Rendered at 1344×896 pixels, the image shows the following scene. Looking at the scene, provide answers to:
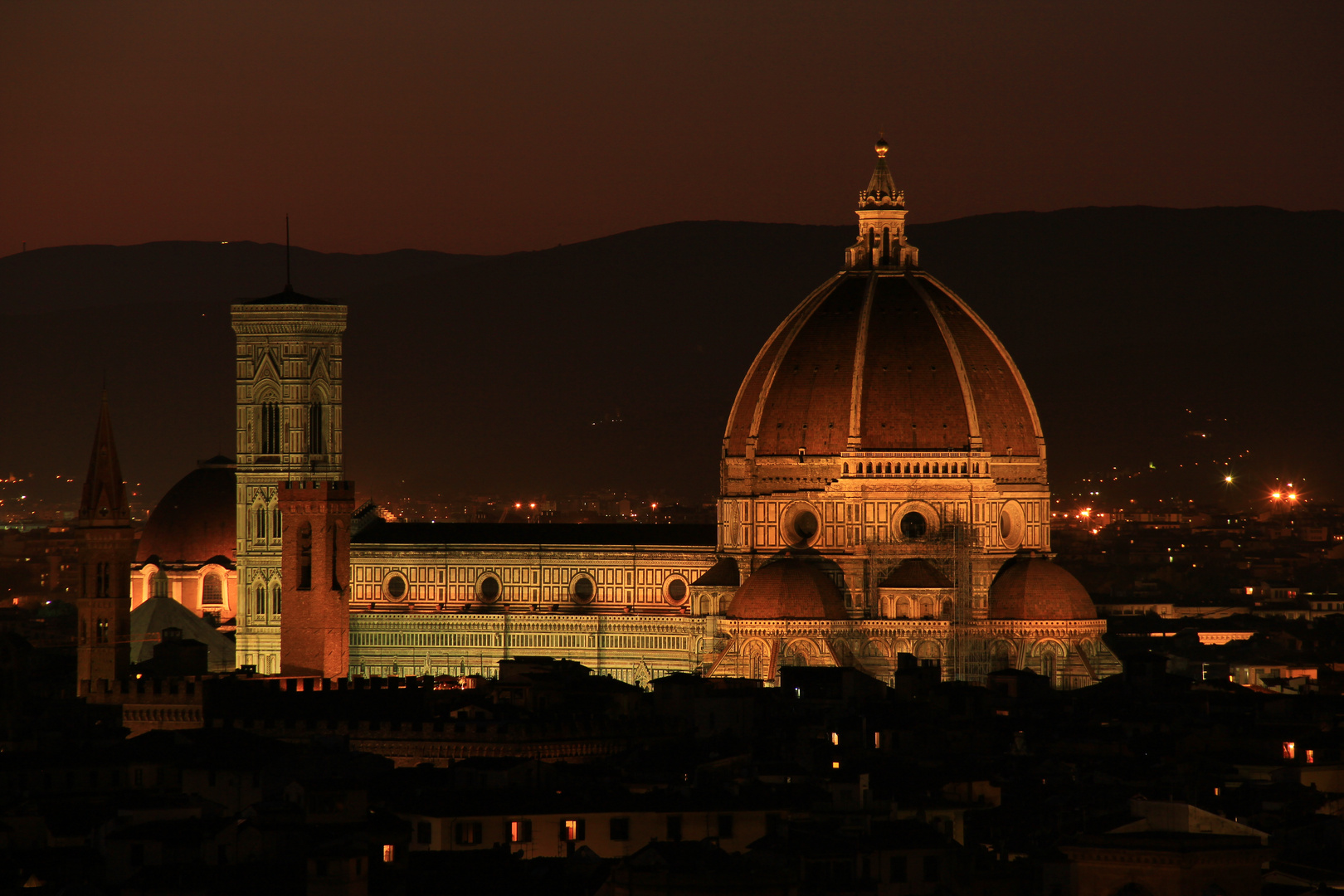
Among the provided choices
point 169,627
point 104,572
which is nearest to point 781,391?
point 169,627

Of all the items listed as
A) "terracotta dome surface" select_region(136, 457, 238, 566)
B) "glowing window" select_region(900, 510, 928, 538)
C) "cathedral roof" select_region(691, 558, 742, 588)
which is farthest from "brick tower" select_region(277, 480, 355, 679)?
"terracotta dome surface" select_region(136, 457, 238, 566)

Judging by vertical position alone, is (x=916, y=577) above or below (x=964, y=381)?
below

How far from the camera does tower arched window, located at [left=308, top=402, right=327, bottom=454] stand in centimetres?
14175

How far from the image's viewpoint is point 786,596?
416 feet

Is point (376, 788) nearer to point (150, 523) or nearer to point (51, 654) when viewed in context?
point (51, 654)

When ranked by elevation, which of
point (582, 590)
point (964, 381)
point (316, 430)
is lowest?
point (582, 590)

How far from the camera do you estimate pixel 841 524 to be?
13400 cm

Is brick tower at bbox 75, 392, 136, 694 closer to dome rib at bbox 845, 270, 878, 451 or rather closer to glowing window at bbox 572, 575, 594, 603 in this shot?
glowing window at bbox 572, 575, 594, 603

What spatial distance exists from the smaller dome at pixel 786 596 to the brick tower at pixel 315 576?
13.1 meters

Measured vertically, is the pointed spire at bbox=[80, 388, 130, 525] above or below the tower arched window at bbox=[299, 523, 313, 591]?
above

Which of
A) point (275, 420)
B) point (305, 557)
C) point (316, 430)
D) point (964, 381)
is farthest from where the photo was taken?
point (316, 430)

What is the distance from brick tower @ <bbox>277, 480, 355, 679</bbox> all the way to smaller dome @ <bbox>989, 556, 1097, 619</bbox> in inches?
835

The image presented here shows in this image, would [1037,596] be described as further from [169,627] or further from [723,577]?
[169,627]

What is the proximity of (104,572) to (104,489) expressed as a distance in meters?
3.48
